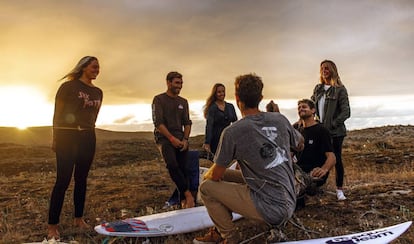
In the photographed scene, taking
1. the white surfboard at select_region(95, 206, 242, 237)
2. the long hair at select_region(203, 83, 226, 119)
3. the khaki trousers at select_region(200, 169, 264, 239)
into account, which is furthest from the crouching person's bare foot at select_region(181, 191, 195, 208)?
the khaki trousers at select_region(200, 169, 264, 239)

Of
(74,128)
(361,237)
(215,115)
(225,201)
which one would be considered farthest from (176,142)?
(361,237)

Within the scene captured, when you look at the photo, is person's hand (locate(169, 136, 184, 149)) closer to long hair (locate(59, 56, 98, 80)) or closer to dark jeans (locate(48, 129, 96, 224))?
dark jeans (locate(48, 129, 96, 224))

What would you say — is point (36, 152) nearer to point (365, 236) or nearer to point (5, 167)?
point (5, 167)

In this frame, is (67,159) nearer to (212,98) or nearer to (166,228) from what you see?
(166,228)

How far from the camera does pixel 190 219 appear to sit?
5.45 metres

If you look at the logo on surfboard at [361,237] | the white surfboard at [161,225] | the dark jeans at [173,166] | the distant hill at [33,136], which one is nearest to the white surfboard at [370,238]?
the logo on surfboard at [361,237]

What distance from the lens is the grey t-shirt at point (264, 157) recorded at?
3861mm

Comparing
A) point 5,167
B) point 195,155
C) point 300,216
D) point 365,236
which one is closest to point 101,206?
point 195,155

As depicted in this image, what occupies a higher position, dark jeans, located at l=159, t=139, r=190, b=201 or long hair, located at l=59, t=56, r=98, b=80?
long hair, located at l=59, t=56, r=98, b=80

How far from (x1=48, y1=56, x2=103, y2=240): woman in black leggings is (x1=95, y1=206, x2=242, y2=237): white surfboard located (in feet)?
2.70

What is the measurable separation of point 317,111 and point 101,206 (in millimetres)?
4409

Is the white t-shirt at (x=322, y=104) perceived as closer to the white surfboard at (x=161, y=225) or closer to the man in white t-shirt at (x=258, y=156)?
the white surfboard at (x=161, y=225)

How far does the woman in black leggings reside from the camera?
5.27 m

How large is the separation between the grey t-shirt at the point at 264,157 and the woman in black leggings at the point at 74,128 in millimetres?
2324
